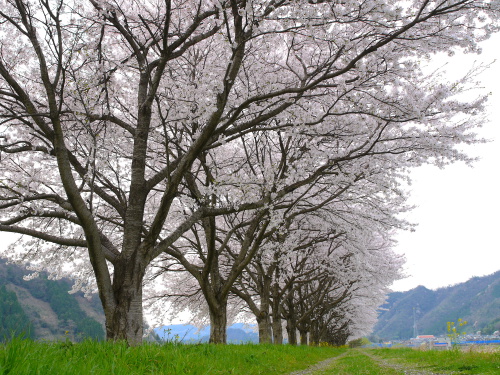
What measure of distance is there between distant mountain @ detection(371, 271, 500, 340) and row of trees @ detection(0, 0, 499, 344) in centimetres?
9055

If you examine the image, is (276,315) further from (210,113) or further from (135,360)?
(135,360)

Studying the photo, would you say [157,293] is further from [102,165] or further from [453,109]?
[453,109]

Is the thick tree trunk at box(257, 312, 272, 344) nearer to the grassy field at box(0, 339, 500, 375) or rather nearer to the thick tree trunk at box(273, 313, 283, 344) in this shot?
the thick tree trunk at box(273, 313, 283, 344)

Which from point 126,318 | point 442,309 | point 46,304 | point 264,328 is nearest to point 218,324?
point 264,328

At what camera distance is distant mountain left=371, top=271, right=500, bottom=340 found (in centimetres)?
10094

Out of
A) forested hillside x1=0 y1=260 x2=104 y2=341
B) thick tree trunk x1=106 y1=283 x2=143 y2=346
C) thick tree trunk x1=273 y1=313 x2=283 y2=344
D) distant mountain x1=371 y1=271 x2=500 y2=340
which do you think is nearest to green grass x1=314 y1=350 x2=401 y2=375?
thick tree trunk x1=106 y1=283 x2=143 y2=346

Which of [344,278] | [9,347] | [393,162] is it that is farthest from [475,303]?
[9,347]

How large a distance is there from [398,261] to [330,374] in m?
19.1

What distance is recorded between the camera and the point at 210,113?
6629 mm

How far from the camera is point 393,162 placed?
9.41m

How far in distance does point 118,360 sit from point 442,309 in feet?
459

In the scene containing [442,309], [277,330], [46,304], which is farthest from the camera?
[442,309]

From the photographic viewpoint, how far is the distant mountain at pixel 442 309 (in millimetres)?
100938

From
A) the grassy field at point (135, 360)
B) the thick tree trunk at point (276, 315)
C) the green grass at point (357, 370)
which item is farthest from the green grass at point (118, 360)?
the thick tree trunk at point (276, 315)
